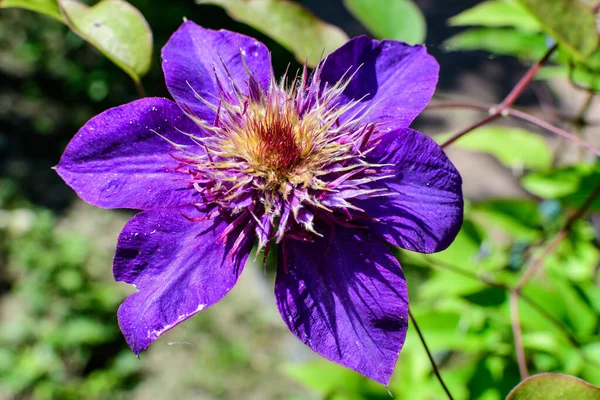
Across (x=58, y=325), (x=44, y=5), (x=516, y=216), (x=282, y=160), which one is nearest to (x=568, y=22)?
(x=282, y=160)

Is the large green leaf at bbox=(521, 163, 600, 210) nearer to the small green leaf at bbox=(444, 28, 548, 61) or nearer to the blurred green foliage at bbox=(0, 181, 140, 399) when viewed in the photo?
the small green leaf at bbox=(444, 28, 548, 61)

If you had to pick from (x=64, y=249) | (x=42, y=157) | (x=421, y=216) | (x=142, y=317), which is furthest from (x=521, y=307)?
(x=42, y=157)

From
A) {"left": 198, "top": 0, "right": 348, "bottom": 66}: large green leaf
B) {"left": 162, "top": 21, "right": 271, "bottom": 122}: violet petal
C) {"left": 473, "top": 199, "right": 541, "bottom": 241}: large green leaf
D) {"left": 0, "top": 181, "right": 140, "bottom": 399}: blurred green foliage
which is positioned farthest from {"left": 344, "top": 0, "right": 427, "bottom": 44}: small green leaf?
{"left": 0, "top": 181, "right": 140, "bottom": 399}: blurred green foliage

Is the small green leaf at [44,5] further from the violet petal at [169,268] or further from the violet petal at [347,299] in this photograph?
the violet petal at [347,299]

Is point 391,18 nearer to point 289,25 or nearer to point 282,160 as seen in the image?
point 289,25

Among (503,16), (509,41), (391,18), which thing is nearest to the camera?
(391,18)
